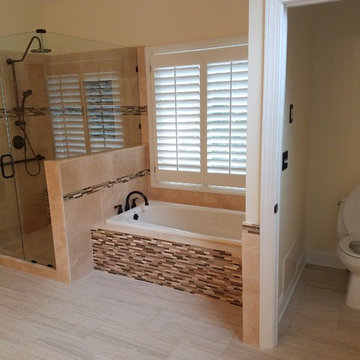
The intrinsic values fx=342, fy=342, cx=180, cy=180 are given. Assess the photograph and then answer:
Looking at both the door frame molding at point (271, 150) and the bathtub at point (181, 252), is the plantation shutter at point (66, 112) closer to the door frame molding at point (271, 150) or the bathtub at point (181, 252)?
the bathtub at point (181, 252)

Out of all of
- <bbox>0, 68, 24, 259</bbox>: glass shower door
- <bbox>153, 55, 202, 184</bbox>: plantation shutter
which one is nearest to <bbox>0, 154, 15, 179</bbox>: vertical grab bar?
<bbox>0, 68, 24, 259</bbox>: glass shower door

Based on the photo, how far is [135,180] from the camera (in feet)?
12.5

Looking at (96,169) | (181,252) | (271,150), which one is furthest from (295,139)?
(96,169)

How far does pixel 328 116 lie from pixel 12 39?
3.14 m

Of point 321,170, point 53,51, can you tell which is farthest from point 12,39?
point 321,170

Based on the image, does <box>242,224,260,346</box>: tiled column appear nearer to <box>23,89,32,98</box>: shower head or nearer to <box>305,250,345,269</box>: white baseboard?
<box>305,250,345,269</box>: white baseboard

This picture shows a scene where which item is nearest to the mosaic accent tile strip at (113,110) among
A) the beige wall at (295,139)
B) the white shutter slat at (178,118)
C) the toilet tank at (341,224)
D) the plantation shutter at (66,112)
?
the plantation shutter at (66,112)

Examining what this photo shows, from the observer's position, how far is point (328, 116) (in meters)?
2.95

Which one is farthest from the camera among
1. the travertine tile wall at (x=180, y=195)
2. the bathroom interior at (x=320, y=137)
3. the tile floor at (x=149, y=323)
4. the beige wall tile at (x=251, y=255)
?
the travertine tile wall at (x=180, y=195)

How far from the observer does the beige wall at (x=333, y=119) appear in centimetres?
277

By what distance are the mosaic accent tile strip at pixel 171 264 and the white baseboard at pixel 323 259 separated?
1.07m

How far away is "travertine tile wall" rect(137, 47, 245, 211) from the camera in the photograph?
350 cm

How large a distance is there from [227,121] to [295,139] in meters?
0.90

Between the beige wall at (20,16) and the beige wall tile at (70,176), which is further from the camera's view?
the beige wall at (20,16)
